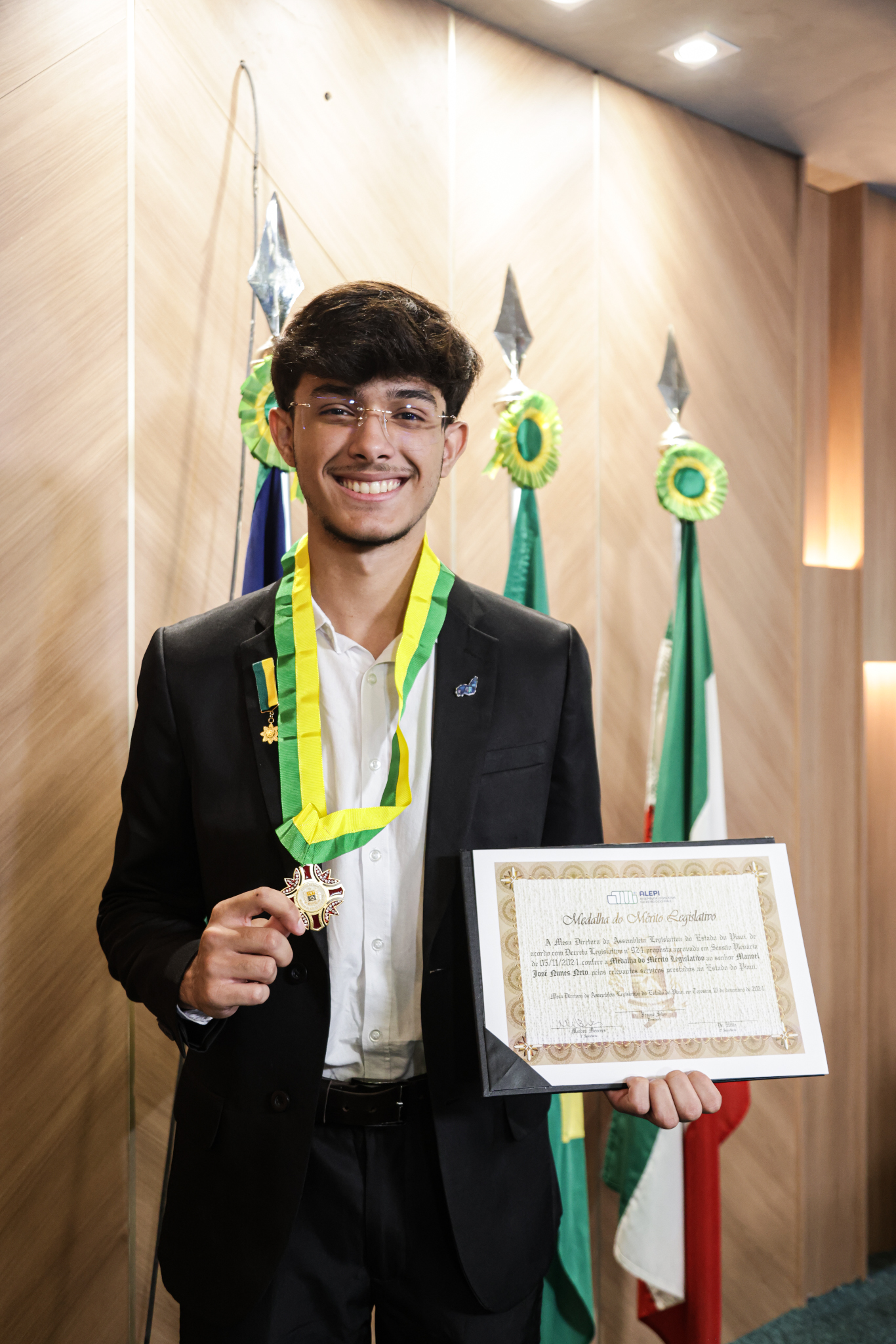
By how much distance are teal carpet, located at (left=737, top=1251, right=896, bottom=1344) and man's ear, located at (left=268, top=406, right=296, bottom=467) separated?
2.86m

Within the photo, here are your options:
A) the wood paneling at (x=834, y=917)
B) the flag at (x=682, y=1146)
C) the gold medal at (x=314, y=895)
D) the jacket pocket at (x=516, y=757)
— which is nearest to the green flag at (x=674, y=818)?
the flag at (x=682, y=1146)

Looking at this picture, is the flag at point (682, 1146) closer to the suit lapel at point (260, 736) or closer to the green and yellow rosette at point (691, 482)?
the green and yellow rosette at point (691, 482)

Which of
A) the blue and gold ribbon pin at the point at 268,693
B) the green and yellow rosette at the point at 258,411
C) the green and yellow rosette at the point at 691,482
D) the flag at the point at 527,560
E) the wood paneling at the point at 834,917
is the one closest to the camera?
the blue and gold ribbon pin at the point at 268,693

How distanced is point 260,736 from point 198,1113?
0.51m

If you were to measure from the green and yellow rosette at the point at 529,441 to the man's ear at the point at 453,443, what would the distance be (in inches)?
23.3

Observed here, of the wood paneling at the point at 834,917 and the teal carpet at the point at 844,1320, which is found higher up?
the wood paneling at the point at 834,917

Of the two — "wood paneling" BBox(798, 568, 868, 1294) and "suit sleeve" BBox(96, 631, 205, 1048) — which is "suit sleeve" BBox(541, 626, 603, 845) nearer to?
"suit sleeve" BBox(96, 631, 205, 1048)

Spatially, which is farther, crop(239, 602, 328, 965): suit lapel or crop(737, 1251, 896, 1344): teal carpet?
crop(737, 1251, 896, 1344): teal carpet

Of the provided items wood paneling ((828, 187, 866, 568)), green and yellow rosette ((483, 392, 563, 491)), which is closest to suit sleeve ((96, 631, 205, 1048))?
green and yellow rosette ((483, 392, 563, 491))

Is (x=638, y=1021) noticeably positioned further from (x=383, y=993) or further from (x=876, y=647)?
(x=876, y=647)

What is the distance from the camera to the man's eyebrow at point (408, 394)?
1.48m

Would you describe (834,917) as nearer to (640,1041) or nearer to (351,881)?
(640,1041)

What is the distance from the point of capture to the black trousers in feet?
4.45

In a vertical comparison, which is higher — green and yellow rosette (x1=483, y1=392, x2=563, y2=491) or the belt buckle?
green and yellow rosette (x1=483, y1=392, x2=563, y2=491)
